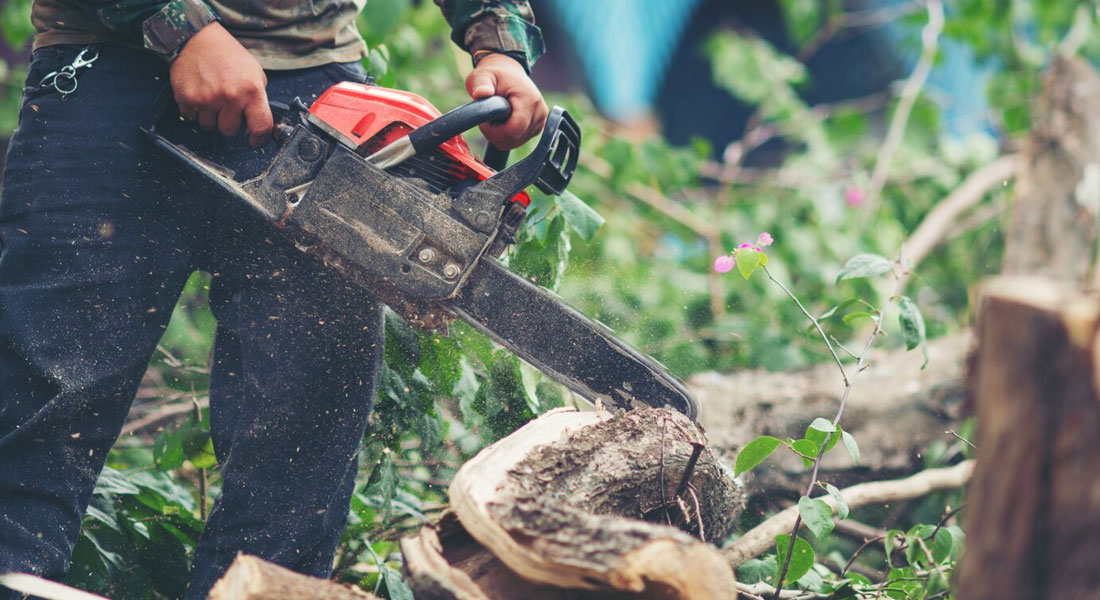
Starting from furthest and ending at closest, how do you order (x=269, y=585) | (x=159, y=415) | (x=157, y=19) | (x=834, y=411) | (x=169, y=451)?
(x=834, y=411), (x=159, y=415), (x=169, y=451), (x=157, y=19), (x=269, y=585)

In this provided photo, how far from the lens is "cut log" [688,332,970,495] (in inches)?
85.6

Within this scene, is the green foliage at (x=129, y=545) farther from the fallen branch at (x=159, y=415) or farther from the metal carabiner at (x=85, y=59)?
the metal carabiner at (x=85, y=59)

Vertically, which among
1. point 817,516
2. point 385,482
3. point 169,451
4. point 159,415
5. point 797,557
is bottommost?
point 159,415

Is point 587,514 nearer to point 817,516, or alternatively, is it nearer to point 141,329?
point 817,516

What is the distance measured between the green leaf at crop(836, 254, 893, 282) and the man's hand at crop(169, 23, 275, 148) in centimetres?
110

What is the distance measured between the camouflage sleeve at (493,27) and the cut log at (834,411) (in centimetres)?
96

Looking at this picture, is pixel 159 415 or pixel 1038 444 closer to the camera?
pixel 1038 444

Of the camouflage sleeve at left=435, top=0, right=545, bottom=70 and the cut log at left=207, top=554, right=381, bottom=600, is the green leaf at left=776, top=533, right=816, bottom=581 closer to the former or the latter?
the cut log at left=207, top=554, right=381, bottom=600

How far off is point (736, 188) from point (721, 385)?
238 centimetres

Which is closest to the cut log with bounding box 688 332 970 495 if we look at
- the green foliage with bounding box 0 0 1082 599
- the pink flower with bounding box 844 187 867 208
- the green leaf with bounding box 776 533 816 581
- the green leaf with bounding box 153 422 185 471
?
the green foliage with bounding box 0 0 1082 599

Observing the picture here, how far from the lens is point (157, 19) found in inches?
51.6

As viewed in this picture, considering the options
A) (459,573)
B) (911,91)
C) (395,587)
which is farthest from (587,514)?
(911,91)

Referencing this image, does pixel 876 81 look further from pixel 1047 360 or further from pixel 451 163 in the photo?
pixel 1047 360

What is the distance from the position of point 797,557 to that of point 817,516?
0.38 feet
